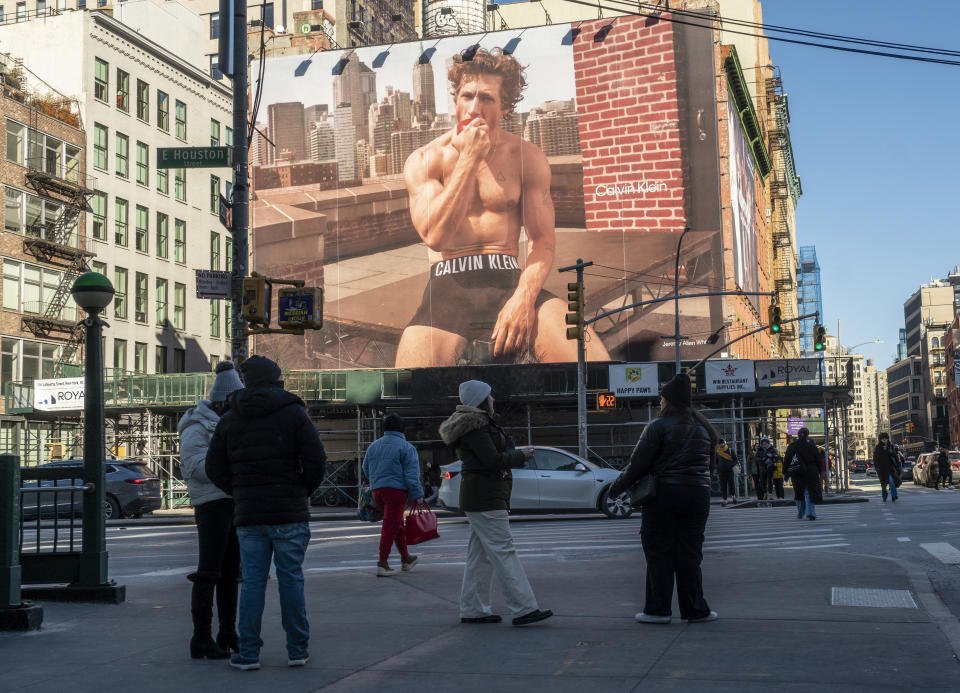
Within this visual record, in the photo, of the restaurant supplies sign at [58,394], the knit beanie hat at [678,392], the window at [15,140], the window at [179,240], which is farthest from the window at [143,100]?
the knit beanie hat at [678,392]

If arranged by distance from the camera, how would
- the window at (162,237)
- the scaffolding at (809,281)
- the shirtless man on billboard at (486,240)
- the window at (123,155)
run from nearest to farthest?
the shirtless man on billboard at (486,240), the window at (123,155), the window at (162,237), the scaffolding at (809,281)

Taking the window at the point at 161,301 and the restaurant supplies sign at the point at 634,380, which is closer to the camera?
the restaurant supplies sign at the point at 634,380

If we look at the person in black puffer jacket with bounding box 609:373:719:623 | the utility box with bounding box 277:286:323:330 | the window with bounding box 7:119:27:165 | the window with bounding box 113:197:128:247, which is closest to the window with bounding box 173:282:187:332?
the window with bounding box 113:197:128:247

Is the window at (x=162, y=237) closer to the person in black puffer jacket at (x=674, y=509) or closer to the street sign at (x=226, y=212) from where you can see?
the street sign at (x=226, y=212)

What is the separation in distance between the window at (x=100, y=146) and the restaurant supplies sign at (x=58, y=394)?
49.5 feet

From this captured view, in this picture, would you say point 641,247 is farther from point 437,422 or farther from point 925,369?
point 925,369

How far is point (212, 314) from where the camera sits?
5956cm

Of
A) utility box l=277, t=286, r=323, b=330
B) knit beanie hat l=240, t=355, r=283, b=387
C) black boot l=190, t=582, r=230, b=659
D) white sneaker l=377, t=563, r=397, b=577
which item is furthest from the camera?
utility box l=277, t=286, r=323, b=330

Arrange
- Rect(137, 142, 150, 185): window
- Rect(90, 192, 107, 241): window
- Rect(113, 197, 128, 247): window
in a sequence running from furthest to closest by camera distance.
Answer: Rect(137, 142, 150, 185): window
Rect(113, 197, 128, 247): window
Rect(90, 192, 107, 241): window

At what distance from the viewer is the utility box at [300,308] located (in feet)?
49.4

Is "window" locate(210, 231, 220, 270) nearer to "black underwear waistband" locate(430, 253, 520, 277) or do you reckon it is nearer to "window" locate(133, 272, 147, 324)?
"window" locate(133, 272, 147, 324)

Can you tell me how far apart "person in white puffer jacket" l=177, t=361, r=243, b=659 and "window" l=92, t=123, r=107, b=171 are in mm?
45796

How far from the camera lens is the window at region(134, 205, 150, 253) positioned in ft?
175

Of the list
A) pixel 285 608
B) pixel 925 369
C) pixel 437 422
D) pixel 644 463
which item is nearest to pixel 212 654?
pixel 285 608
